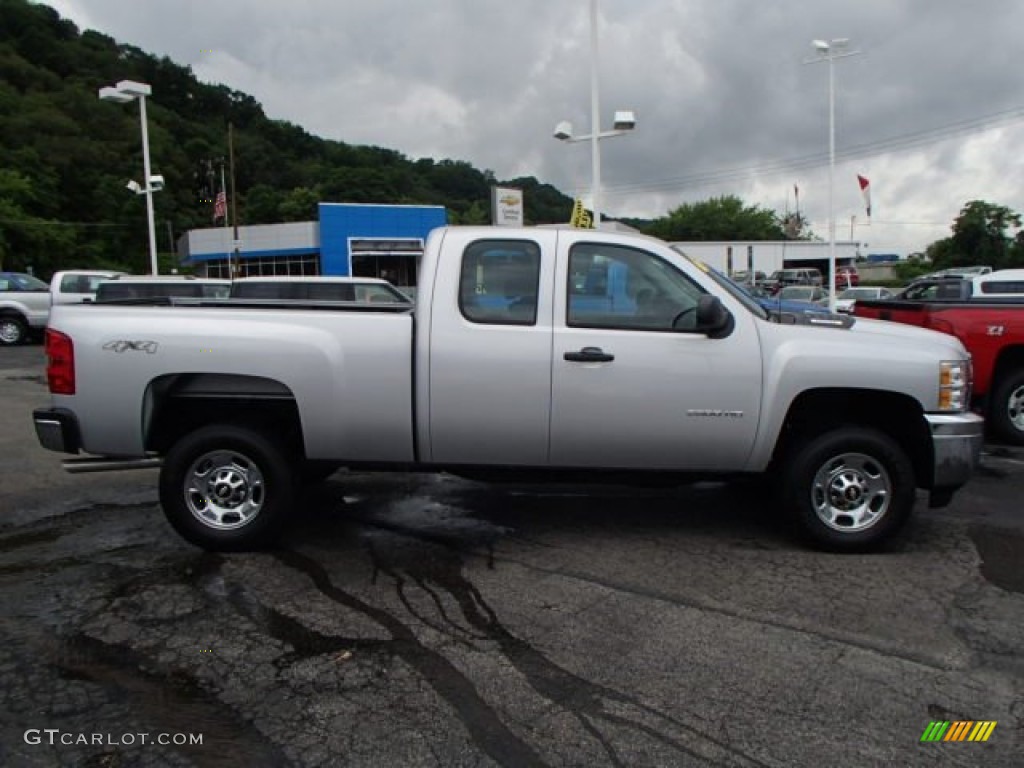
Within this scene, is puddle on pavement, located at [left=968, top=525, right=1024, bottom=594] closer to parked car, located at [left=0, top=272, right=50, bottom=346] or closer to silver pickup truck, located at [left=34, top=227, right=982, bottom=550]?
silver pickup truck, located at [left=34, top=227, right=982, bottom=550]

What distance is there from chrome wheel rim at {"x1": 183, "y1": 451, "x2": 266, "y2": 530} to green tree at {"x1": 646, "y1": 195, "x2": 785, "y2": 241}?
105m

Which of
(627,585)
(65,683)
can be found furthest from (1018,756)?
(65,683)

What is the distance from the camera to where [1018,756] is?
9.27ft

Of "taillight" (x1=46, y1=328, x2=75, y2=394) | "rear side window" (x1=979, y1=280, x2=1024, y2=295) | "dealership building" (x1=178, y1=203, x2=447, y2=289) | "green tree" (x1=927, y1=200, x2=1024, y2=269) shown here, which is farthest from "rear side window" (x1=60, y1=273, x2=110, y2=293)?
"green tree" (x1=927, y1=200, x2=1024, y2=269)

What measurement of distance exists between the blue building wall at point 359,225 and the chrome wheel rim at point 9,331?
29.8 metres

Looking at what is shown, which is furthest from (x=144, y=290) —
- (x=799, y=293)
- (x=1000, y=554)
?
(x=799, y=293)

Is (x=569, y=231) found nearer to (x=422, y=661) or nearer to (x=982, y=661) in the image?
(x=422, y=661)

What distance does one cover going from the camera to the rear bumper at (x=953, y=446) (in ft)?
15.3

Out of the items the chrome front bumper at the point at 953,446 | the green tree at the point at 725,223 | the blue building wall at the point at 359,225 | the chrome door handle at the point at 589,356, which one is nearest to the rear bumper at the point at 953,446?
the chrome front bumper at the point at 953,446

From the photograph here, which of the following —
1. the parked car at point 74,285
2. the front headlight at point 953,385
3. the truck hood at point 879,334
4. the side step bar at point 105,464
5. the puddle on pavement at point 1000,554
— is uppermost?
the parked car at point 74,285

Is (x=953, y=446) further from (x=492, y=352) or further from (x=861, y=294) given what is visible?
(x=861, y=294)

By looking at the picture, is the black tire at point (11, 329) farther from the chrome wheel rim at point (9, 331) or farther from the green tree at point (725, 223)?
the green tree at point (725, 223)

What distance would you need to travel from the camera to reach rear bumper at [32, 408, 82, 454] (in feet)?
15.1

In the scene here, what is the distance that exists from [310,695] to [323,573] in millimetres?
1387
